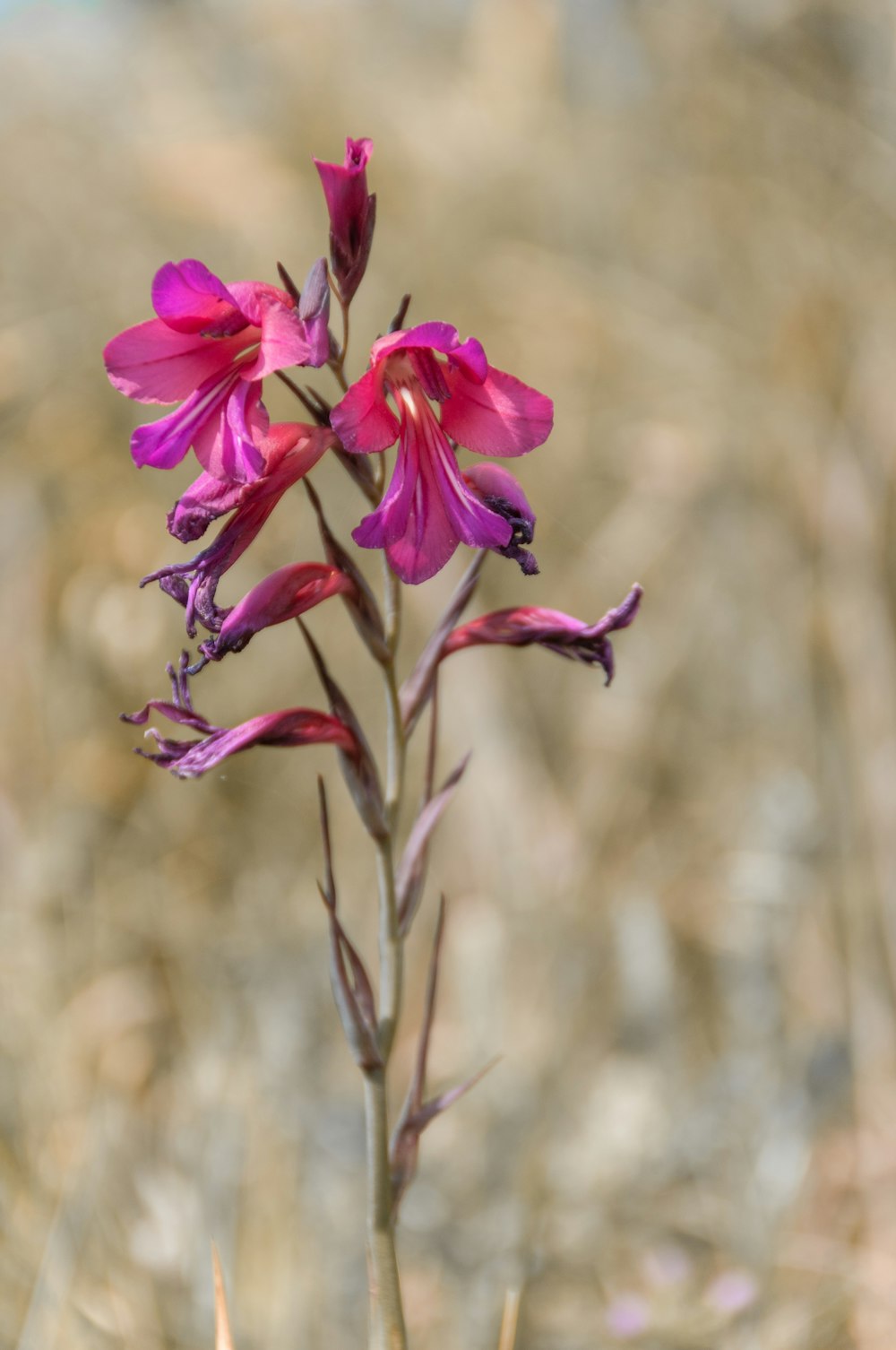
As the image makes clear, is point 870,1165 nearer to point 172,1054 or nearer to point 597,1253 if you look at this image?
point 597,1253

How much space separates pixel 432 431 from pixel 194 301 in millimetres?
230

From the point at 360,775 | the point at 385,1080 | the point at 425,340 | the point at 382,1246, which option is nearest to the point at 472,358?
the point at 425,340

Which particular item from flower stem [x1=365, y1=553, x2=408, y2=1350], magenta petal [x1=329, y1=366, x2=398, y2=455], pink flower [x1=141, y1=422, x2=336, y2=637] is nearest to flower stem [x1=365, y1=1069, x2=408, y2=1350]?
flower stem [x1=365, y1=553, x2=408, y2=1350]

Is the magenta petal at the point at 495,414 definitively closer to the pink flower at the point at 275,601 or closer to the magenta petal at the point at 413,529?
the magenta petal at the point at 413,529

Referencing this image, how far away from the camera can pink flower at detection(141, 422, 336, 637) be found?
100 cm

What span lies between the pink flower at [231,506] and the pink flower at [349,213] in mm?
136

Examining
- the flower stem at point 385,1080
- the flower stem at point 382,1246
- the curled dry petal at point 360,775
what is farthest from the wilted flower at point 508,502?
the flower stem at point 382,1246

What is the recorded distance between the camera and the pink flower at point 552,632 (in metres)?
1.14

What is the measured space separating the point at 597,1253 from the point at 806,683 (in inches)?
70.6

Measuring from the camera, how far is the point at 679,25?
3947 millimetres

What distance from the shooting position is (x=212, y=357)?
1049 millimetres

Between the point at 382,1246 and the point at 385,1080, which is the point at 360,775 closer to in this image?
the point at 385,1080

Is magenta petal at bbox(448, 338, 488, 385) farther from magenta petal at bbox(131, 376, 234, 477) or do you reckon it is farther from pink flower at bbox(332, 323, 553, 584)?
magenta petal at bbox(131, 376, 234, 477)

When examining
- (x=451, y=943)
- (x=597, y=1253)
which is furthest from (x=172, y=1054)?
(x=597, y=1253)
